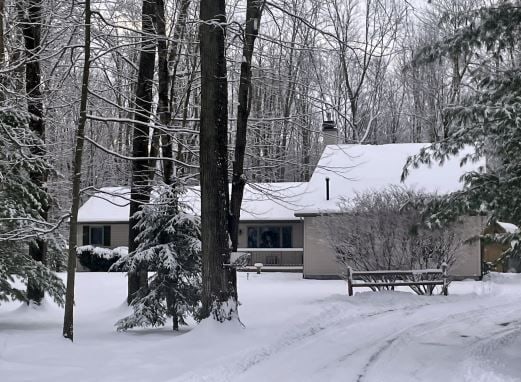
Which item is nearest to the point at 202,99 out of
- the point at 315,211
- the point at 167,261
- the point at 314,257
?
the point at 167,261

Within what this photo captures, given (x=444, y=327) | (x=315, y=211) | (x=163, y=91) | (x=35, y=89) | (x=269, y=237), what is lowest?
(x=444, y=327)

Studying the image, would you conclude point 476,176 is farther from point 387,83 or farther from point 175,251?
point 387,83

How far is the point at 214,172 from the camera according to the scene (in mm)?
11812

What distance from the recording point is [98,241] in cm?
3541

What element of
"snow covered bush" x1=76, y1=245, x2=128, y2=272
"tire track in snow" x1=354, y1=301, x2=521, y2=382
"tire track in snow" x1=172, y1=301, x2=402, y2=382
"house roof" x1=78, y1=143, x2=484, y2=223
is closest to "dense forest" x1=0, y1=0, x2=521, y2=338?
"tire track in snow" x1=172, y1=301, x2=402, y2=382

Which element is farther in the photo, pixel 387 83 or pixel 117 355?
pixel 387 83

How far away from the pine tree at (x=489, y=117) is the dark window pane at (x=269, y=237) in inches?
882

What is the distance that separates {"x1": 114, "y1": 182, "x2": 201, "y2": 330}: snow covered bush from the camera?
12.2 meters

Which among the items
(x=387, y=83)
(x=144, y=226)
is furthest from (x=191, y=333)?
(x=387, y=83)

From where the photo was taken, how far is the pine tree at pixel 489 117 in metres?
9.56

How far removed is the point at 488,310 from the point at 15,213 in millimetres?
11165

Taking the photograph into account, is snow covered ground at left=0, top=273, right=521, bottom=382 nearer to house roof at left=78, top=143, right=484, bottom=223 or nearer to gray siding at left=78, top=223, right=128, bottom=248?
house roof at left=78, top=143, right=484, bottom=223

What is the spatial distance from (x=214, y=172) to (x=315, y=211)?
14834 mm

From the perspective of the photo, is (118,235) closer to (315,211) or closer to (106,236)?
(106,236)
